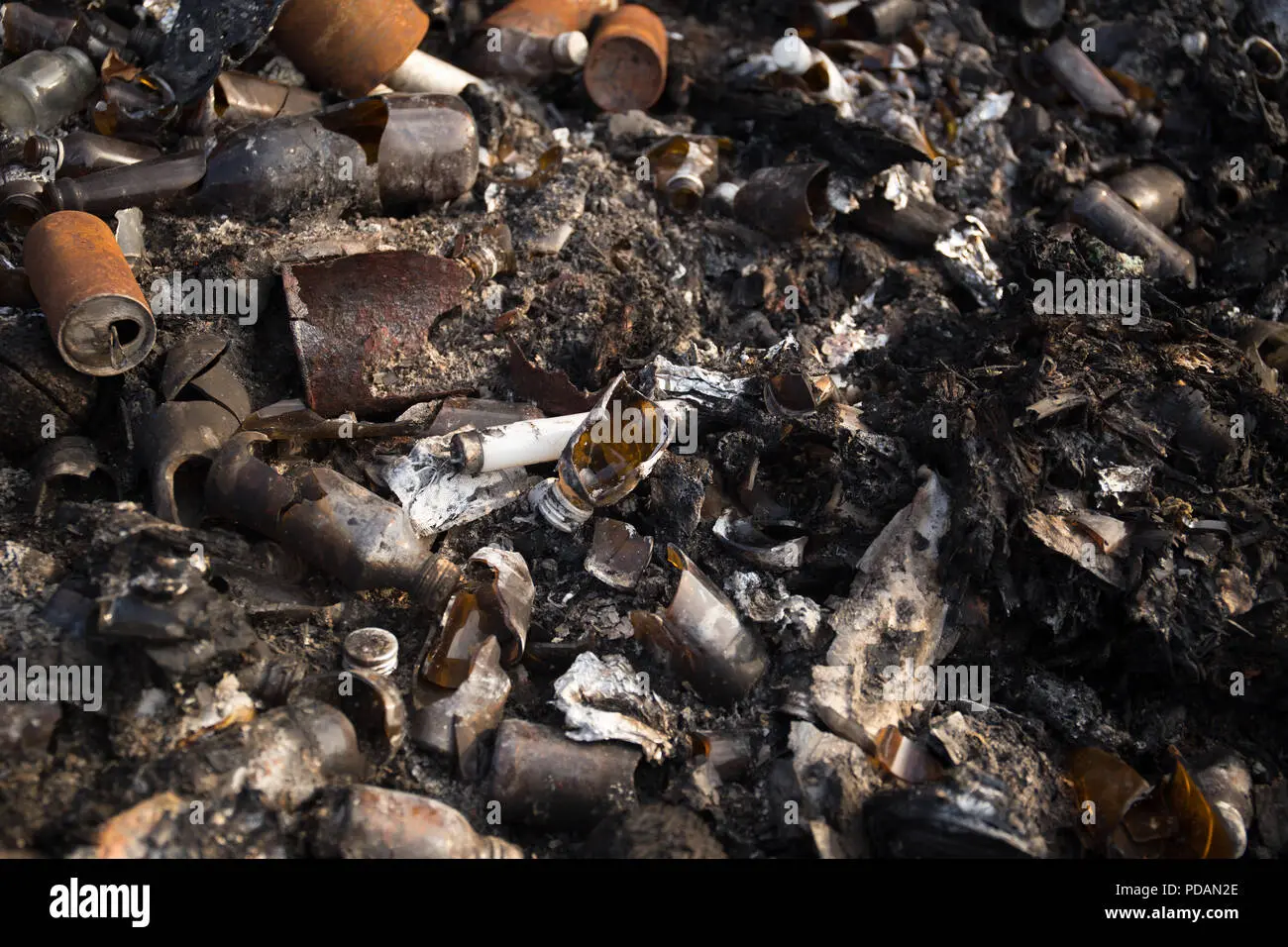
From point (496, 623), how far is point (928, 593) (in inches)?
51.9

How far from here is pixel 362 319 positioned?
10.2 feet

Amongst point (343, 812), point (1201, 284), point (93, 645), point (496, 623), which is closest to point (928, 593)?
point (496, 623)

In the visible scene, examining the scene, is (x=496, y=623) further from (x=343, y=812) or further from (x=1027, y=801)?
(x=1027, y=801)

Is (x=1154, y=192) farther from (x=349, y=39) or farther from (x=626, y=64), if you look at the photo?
(x=349, y=39)

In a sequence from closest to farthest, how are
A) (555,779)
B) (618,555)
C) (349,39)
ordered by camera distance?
(555,779) → (618,555) → (349,39)

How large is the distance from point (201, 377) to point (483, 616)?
46.8 inches

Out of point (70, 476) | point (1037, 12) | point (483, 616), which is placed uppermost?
point (1037, 12)

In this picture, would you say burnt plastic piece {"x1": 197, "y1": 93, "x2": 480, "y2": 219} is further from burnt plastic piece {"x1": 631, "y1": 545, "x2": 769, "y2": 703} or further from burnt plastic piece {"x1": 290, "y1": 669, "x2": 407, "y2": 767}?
burnt plastic piece {"x1": 631, "y1": 545, "x2": 769, "y2": 703}

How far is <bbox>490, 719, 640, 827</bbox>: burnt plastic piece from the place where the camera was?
91.4 inches

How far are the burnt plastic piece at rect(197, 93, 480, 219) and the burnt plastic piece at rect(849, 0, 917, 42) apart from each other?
8.63ft

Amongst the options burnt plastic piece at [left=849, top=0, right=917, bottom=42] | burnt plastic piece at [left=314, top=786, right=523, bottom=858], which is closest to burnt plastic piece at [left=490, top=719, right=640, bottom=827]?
burnt plastic piece at [left=314, top=786, right=523, bottom=858]

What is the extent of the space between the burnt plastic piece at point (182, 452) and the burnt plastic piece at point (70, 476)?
0.16 m

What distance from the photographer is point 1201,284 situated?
4.29m

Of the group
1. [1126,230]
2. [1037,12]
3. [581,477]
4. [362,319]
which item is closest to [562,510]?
[581,477]
